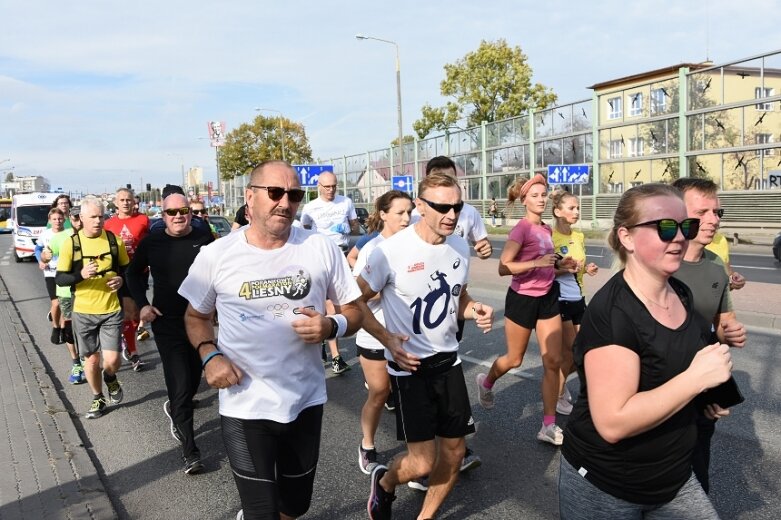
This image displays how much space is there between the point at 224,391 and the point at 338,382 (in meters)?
4.04

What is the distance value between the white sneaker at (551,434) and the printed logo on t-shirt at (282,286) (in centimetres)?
262

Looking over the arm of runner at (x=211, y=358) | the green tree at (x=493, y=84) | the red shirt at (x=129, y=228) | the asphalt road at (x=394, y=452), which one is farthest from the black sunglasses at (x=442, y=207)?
the green tree at (x=493, y=84)

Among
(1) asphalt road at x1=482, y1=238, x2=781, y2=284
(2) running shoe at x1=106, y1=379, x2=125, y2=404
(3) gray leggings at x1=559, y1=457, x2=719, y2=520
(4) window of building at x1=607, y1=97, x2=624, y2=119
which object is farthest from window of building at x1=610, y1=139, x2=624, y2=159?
(3) gray leggings at x1=559, y1=457, x2=719, y2=520

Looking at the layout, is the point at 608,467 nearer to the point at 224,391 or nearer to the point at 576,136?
the point at 224,391

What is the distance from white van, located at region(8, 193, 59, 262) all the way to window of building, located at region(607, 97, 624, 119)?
24.1 meters

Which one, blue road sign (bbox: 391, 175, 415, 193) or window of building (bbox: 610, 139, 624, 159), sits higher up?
window of building (bbox: 610, 139, 624, 159)

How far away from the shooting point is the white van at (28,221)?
2433 cm

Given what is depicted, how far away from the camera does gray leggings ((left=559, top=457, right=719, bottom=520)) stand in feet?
7.59

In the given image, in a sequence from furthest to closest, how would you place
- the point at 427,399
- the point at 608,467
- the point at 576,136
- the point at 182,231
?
the point at 576,136
the point at 182,231
the point at 427,399
the point at 608,467

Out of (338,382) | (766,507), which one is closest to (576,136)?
(338,382)

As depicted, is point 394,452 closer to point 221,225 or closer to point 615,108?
point 221,225

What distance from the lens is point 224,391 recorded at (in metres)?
3.09

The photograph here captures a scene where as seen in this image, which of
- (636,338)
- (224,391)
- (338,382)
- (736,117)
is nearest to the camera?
→ (636,338)

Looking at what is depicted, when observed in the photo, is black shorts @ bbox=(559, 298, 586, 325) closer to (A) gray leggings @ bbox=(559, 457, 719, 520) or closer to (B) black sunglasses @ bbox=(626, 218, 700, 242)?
(A) gray leggings @ bbox=(559, 457, 719, 520)
